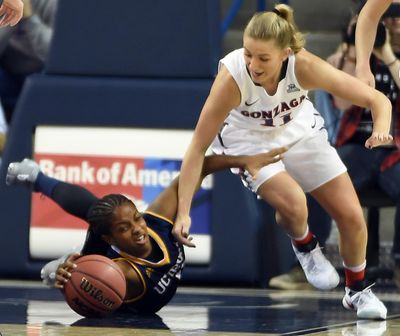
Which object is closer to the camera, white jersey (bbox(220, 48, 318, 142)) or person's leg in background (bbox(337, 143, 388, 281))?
white jersey (bbox(220, 48, 318, 142))

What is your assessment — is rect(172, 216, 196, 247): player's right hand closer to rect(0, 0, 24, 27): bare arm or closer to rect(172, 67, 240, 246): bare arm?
rect(172, 67, 240, 246): bare arm

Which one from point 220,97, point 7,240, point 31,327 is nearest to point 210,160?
point 220,97

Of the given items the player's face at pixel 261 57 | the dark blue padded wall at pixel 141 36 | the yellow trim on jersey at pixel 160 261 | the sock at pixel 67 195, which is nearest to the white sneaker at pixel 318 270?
the yellow trim on jersey at pixel 160 261

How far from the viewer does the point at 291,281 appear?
9.23 m

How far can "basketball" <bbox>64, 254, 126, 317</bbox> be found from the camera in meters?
7.20

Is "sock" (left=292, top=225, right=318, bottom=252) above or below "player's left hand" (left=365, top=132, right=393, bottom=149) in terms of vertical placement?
below

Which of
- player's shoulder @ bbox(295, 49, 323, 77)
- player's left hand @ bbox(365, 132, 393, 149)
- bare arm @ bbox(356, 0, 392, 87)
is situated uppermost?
bare arm @ bbox(356, 0, 392, 87)

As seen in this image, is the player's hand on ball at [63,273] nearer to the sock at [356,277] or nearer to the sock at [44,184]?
the sock at [44,184]

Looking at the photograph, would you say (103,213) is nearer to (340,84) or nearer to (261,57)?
(261,57)

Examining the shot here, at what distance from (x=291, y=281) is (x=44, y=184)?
6.10ft

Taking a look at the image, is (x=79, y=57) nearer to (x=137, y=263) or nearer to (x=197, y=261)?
(x=197, y=261)

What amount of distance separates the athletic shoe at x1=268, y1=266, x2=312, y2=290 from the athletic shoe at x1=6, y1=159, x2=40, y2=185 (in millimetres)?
1822

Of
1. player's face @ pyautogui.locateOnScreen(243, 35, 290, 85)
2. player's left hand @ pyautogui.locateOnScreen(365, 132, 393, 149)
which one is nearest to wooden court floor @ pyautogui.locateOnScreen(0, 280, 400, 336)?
player's left hand @ pyautogui.locateOnScreen(365, 132, 393, 149)

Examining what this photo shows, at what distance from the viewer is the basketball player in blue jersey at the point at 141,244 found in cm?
743
